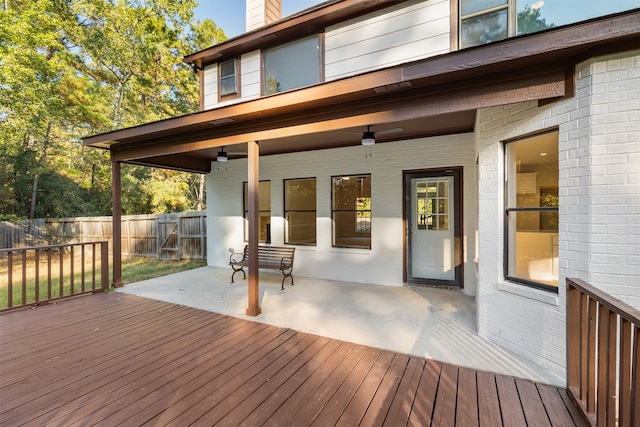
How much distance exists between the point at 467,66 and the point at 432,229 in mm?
3227

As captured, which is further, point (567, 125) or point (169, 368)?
point (169, 368)

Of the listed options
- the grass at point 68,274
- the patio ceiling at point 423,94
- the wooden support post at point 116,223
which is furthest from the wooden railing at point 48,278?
the patio ceiling at point 423,94

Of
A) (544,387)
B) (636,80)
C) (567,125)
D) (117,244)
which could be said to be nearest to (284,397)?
(544,387)

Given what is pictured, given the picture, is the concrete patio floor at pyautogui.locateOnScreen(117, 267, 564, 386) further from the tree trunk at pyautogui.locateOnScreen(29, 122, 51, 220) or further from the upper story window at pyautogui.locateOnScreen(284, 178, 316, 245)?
the tree trunk at pyautogui.locateOnScreen(29, 122, 51, 220)

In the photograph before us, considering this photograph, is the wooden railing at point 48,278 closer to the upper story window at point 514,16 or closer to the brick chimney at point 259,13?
the brick chimney at point 259,13

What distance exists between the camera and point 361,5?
171 inches

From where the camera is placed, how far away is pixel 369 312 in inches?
149

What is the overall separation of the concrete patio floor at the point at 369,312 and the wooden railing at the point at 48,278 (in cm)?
74

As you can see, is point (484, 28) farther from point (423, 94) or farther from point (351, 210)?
point (351, 210)

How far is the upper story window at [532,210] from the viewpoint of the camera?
2.51 metres

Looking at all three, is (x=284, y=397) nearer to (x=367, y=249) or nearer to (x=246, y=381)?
(x=246, y=381)

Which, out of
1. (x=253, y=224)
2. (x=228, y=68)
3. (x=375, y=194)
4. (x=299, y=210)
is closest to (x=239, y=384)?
(x=253, y=224)

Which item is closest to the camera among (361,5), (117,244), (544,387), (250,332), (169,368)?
(544,387)

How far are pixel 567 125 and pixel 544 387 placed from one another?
2.12 metres
